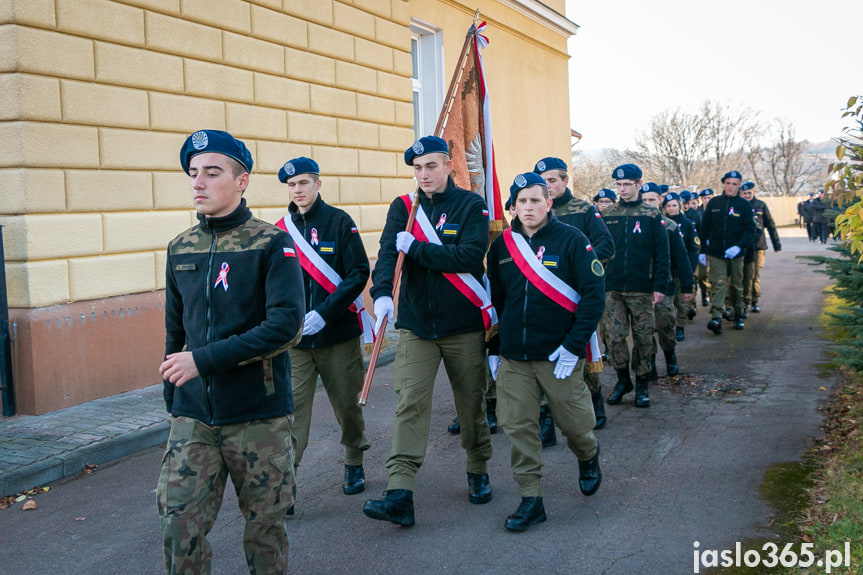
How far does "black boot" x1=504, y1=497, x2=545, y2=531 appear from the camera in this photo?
4.60 metres

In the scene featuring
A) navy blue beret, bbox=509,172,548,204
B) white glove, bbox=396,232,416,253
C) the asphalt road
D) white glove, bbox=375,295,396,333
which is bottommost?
the asphalt road

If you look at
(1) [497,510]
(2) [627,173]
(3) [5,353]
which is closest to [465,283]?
(1) [497,510]

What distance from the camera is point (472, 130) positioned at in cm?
685

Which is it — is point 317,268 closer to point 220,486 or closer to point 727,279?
point 220,486

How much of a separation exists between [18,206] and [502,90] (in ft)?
36.5

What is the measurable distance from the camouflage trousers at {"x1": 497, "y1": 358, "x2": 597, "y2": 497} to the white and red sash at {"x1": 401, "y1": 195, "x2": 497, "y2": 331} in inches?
11.6

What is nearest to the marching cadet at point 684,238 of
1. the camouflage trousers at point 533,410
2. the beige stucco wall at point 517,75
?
the beige stucco wall at point 517,75

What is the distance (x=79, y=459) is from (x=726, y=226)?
973cm

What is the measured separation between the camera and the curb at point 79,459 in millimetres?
5547

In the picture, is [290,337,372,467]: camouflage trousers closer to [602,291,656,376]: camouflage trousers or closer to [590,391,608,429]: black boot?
[590,391,608,429]: black boot

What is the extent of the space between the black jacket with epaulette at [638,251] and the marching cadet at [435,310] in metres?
3.22

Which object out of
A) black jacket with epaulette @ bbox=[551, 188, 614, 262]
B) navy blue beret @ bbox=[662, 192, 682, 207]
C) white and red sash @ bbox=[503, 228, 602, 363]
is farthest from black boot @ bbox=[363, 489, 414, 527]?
navy blue beret @ bbox=[662, 192, 682, 207]

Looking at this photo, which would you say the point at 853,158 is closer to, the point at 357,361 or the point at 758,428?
the point at 758,428

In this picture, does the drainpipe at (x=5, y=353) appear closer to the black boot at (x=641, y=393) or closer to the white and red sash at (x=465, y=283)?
the white and red sash at (x=465, y=283)
